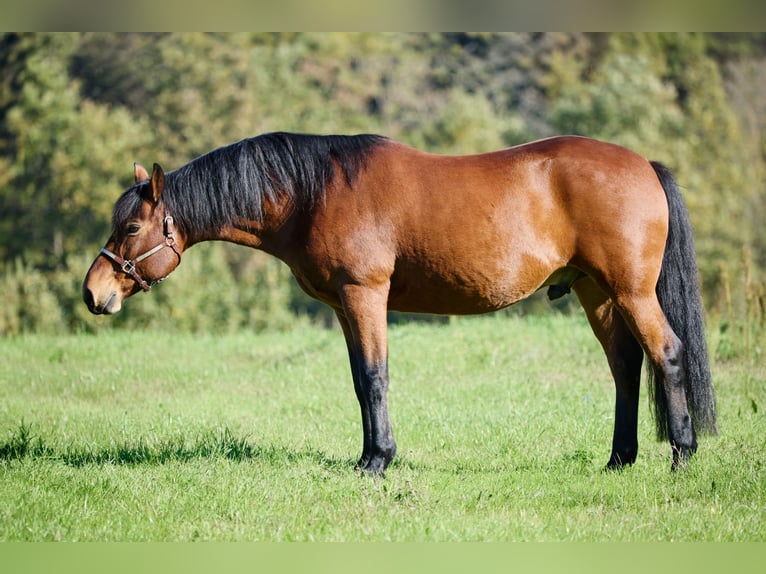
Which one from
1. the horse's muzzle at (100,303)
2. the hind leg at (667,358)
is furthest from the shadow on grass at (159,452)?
the hind leg at (667,358)

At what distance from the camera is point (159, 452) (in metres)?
6.69

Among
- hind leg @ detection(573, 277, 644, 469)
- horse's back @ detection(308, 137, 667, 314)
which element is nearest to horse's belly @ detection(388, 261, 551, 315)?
horse's back @ detection(308, 137, 667, 314)

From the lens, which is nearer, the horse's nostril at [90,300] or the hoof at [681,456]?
the hoof at [681,456]

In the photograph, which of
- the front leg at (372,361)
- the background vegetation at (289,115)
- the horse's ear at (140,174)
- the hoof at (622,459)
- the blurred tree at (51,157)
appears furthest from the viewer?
the blurred tree at (51,157)

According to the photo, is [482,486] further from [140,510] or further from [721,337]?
[721,337]

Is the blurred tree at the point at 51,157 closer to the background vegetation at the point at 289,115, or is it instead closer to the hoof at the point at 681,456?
the background vegetation at the point at 289,115

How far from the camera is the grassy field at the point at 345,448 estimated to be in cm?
506

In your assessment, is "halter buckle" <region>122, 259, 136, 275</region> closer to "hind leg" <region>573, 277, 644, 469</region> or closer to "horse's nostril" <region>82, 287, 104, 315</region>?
"horse's nostril" <region>82, 287, 104, 315</region>

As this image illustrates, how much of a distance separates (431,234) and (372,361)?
0.94m

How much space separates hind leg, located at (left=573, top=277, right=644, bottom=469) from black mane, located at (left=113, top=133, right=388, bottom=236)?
1.98 m

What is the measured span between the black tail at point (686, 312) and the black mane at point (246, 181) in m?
2.24

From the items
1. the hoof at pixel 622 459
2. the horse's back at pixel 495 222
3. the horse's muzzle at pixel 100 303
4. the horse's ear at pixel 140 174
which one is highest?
the horse's ear at pixel 140 174

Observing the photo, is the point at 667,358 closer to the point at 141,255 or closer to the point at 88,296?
the point at 141,255

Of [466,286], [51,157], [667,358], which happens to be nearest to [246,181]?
[466,286]
